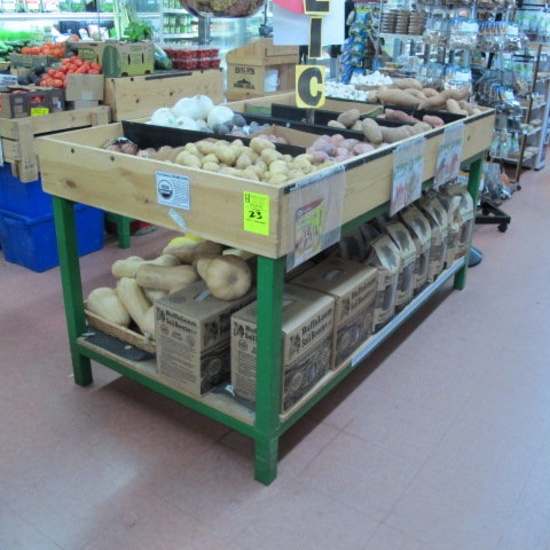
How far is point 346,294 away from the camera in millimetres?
2312

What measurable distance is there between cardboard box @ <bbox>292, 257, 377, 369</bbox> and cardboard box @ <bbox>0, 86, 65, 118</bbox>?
2161 mm

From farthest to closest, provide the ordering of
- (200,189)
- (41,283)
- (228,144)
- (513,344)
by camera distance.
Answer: (41,283) → (513,344) → (228,144) → (200,189)

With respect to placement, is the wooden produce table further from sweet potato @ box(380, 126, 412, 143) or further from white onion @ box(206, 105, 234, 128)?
white onion @ box(206, 105, 234, 128)

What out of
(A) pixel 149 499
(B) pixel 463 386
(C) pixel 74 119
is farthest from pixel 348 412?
(C) pixel 74 119

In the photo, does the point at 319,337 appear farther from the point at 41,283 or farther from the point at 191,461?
the point at 41,283

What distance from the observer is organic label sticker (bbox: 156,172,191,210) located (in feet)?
6.26

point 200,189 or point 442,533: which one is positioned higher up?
point 200,189

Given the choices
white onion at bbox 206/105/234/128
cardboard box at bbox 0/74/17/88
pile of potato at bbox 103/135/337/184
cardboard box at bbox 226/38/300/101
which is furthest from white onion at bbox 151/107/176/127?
cardboard box at bbox 226/38/300/101

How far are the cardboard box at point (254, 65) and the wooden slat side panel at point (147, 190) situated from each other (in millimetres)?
3015

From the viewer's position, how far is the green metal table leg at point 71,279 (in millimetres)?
2365

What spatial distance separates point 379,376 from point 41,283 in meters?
2.06

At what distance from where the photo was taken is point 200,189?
1872mm

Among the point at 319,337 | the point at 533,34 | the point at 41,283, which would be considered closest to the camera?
the point at 319,337

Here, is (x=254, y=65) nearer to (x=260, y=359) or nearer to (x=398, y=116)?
(x=398, y=116)
